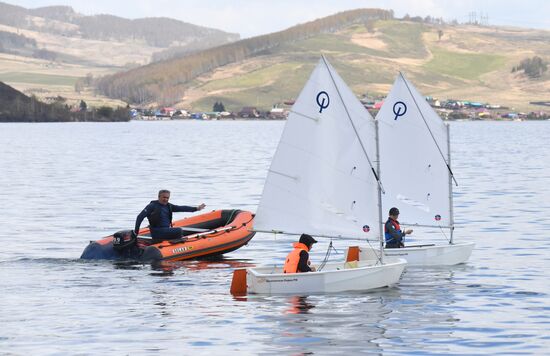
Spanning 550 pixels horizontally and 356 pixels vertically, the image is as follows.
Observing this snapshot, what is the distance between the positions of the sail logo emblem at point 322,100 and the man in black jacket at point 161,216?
831 cm

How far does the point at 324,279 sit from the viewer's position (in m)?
31.3

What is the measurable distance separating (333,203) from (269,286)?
10.2 ft

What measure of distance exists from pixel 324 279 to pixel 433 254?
7.34 metres

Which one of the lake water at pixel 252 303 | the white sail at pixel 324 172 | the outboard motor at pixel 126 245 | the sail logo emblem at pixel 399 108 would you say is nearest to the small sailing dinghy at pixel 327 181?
the white sail at pixel 324 172

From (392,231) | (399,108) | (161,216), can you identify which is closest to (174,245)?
(161,216)

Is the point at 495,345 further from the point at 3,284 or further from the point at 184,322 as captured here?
the point at 3,284

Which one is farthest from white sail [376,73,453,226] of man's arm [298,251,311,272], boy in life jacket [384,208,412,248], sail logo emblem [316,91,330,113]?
man's arm [298,251,311,272]

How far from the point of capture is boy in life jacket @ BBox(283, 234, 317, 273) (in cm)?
3062

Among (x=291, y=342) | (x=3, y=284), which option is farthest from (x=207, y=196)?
(x=291, y=342)

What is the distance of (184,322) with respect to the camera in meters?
28.7

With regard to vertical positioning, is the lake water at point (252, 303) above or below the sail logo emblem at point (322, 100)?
below

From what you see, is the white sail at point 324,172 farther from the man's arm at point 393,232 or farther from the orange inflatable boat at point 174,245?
the orange inflatable boat at point 174,245

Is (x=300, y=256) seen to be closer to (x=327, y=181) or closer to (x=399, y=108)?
(x=327, y=181)

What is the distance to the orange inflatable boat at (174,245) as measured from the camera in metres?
39.1
